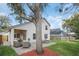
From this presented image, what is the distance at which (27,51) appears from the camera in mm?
2145

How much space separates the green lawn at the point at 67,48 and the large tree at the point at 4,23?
1.65 ft

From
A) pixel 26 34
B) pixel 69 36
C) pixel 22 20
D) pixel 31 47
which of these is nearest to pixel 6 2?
pixel 22 20

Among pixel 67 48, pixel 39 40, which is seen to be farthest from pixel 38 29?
pixel 67 48

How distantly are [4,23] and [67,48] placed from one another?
0.65 m

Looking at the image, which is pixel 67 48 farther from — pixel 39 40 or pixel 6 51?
pixel 6 51

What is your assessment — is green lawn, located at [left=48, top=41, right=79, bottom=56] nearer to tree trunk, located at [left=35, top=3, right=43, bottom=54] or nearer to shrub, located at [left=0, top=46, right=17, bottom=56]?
tree trunk, located at [left=35, top=3, right=43, bottom=54]

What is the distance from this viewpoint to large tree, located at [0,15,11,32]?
214 cm

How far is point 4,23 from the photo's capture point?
214 centimetres

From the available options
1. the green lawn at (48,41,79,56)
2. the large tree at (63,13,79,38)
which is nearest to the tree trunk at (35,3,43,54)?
the green lawn at (48,41,79,56)

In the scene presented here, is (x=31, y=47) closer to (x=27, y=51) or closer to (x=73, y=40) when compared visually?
(x=27, y=51)

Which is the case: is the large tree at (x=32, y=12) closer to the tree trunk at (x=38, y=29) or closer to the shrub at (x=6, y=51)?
the tree trunk at (x=38, y=29)

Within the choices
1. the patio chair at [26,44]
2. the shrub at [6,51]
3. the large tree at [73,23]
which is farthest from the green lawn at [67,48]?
the shrub at [6,51]

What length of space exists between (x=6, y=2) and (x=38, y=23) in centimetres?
37

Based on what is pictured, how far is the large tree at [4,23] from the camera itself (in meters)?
2.14
